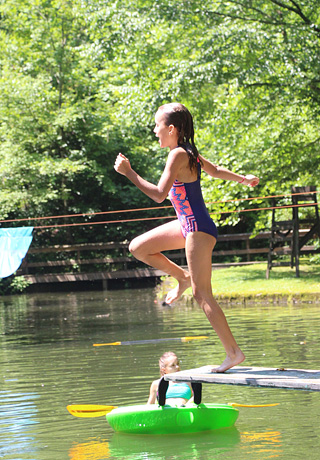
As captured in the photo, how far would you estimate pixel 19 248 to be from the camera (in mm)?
15789

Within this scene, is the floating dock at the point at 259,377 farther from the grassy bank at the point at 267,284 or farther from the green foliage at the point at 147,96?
the green foliage at the point at 147,96

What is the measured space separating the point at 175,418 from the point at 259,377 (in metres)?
1.50

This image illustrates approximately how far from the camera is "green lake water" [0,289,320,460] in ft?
20.9

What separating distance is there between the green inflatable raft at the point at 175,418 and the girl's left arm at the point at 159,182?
2279 millimetres

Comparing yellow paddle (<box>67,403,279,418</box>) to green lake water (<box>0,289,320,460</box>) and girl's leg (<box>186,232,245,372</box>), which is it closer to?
green lake water (<box>0,289,320,460</box>)

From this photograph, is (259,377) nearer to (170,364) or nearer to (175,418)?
(175,418)

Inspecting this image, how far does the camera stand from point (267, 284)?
1827cm

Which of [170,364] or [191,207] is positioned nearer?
[191,207]

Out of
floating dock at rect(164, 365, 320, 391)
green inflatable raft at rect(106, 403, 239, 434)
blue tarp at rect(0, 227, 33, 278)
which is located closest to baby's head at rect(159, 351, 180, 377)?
green inflatable raft at rect(106, 403, 239, 434)

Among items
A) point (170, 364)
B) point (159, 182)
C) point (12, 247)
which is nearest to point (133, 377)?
point (170, 364)

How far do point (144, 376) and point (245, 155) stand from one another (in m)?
10.9

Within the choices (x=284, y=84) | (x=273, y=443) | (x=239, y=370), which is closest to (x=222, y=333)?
(x=239, y=370)

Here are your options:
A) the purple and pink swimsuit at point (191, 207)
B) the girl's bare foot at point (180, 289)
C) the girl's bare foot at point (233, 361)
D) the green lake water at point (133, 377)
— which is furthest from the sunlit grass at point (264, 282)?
the purple and pink swimsuit at point (191, 207)

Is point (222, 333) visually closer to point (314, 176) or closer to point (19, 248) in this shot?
point (19, 248)
